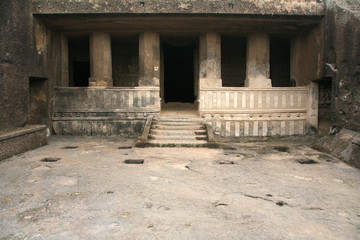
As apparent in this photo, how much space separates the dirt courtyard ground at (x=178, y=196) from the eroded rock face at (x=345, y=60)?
131cm

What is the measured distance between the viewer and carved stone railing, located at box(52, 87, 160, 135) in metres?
9.55

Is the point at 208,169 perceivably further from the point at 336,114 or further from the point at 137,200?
the point at 336,114

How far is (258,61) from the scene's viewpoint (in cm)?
1000

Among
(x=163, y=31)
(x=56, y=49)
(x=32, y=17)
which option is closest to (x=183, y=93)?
(x=163, y=31)

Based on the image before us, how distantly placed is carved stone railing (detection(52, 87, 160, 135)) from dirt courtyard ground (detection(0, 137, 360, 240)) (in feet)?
9.55

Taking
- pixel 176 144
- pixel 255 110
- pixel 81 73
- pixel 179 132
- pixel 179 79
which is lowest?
pixel 176 144

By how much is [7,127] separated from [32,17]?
3.27m

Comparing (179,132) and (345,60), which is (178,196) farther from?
(345,60)

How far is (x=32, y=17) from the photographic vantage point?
8.32 meters

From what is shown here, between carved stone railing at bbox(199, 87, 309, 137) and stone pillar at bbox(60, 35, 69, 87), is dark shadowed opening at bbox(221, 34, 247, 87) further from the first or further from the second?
stone pillar at bbox(60, 35, 69, 87)

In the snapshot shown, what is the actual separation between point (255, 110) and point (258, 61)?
173 cm

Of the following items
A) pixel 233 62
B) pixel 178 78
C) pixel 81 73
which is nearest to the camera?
pixel 233 62

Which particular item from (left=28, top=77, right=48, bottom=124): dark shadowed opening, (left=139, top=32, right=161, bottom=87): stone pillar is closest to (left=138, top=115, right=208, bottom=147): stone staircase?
(left=139, top=32, right=161, bottom=87): stone pillar

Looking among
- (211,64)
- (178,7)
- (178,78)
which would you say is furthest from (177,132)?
(178,78)
